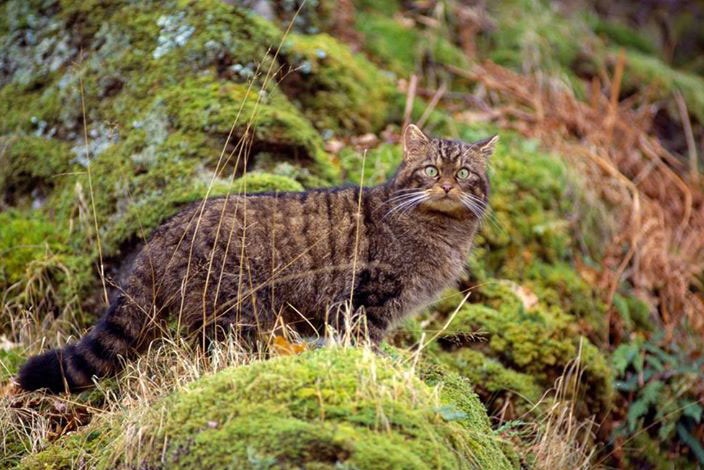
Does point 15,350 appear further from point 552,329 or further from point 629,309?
point 629,309

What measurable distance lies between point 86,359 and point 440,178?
2075mm

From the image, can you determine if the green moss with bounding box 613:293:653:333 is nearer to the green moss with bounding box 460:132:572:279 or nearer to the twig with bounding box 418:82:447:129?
the green moss with bounding box 460:132:572:279

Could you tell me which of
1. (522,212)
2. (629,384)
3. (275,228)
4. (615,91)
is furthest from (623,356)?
(615,91)

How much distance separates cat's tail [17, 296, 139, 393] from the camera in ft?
13.7

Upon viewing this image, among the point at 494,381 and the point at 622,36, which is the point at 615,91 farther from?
the point at 494,381

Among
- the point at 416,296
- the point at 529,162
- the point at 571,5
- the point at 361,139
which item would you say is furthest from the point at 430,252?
the point at 571,5

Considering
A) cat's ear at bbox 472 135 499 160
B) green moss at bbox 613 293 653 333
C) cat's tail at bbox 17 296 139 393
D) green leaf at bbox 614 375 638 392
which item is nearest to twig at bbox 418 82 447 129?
green moss at bbox 613 293 653 333

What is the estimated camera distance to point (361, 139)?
6.92 meters

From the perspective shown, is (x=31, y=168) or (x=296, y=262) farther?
(x=31, y=168)

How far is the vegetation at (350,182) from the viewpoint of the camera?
3.45 m

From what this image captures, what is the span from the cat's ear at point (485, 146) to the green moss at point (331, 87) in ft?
6.17

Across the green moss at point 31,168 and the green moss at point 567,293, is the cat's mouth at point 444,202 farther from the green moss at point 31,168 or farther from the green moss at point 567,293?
the green moss at point 31,168

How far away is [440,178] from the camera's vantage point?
15.9 feet

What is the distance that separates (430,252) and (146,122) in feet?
7.73
